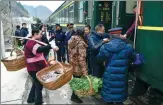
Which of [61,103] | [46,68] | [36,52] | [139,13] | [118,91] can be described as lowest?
[61,103]

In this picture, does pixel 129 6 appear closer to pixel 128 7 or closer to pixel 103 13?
pixel 128 7

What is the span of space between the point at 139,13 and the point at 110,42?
90 centimetres

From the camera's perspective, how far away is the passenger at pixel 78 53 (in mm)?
5062

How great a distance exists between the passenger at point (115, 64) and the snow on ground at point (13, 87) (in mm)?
2139

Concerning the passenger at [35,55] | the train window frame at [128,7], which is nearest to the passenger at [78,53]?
the passenger at [35,55]

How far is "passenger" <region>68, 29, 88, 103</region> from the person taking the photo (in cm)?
506

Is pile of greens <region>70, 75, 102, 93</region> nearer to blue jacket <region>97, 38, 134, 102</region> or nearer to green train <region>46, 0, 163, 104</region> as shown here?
blue jacket <region>97, 38, 134, 102</region>

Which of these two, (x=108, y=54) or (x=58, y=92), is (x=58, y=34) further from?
(x=108, y=54)

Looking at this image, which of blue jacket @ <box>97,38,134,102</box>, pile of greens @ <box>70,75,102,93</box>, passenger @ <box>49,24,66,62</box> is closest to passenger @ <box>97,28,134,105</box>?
blue jacket @ <box>97,38,134,102</box>

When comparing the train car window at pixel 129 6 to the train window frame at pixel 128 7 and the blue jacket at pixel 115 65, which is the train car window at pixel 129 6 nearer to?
the train window frame at pixel 128 7

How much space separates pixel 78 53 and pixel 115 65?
3.72 ft

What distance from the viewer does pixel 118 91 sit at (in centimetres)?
429

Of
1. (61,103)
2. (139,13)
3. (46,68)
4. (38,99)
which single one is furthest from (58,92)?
(139,13)

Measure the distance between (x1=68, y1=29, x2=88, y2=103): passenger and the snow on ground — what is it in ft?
4.66
